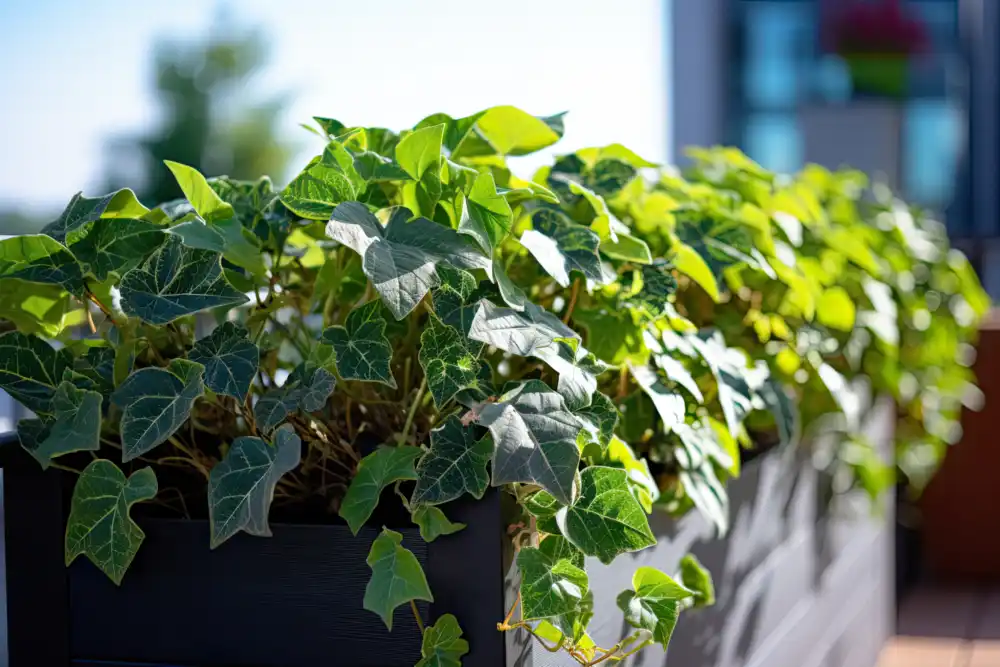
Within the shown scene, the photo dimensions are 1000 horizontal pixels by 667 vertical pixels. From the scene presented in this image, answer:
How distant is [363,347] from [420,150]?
0.41ft

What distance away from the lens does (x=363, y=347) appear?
65 cm

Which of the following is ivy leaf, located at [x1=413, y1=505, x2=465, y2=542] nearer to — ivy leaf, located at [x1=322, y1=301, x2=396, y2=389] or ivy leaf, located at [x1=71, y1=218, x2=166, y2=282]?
ivy leaf, located at [x1=322, y1=301, x2=396, y2=389]

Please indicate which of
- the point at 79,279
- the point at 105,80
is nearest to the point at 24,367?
the point at 79,279

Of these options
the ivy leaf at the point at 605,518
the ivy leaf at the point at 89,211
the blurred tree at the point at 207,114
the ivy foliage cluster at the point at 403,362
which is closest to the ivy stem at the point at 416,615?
the ivy foliage cluster at the point at 403,362

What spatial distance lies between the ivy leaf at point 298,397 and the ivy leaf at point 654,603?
8.9 inches

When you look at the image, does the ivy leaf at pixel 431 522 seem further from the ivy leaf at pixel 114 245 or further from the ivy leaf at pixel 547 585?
the ivy leaf at pixel 114 245

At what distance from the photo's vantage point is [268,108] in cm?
2577

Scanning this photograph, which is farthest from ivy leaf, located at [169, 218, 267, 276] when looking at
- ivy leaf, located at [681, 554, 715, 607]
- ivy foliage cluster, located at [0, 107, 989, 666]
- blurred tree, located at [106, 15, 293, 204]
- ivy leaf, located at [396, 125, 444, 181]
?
blurred tree, located at [106, 15, 293, 204]

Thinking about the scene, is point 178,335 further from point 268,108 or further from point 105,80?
point 268,108

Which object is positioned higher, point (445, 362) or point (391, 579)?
point (445, 362)

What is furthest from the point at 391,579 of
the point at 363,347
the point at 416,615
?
the point at 363,347

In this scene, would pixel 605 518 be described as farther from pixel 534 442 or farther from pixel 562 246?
pixel 562 246

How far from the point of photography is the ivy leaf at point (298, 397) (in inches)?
25.1

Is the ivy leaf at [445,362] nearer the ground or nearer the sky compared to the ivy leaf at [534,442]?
nearer the sky
